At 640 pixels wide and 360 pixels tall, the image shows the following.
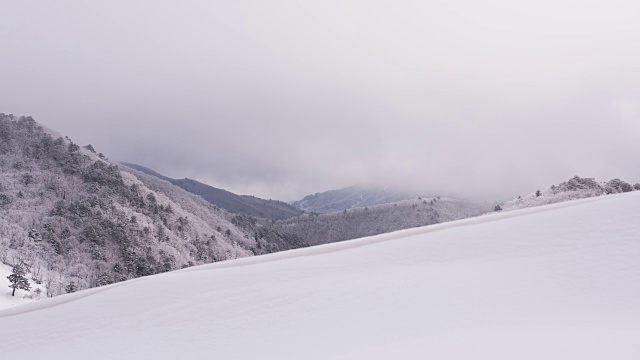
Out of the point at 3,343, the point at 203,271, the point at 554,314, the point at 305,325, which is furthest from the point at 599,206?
the point at 3,343

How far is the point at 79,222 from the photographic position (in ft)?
210

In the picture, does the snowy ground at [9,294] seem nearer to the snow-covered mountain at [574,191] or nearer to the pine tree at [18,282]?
the pine tree at [18,282]

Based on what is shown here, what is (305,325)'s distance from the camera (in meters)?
6.31

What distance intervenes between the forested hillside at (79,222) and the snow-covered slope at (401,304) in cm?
4225

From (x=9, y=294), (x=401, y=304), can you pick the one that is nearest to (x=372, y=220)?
(x=9, y=294)

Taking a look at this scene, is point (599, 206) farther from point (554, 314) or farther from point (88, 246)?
point (88, 246)

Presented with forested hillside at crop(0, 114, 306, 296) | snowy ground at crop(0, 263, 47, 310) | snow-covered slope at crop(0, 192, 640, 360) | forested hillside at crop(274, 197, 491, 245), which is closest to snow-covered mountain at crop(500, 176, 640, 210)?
snow-covered slope at crop(0, 192, 640, 360)

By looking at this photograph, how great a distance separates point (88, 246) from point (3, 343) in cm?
5891

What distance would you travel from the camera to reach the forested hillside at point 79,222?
53.8 metres

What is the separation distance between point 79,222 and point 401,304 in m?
67.5

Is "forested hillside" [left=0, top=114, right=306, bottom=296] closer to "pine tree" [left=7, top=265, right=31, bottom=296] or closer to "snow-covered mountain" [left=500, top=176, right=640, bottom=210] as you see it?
"pine tree" [left=7, top=265, right=31, bottom=296]

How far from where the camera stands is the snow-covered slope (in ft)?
17.3

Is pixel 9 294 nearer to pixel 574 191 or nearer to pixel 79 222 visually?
pixel 79 222

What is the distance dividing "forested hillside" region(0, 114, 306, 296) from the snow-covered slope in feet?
139
